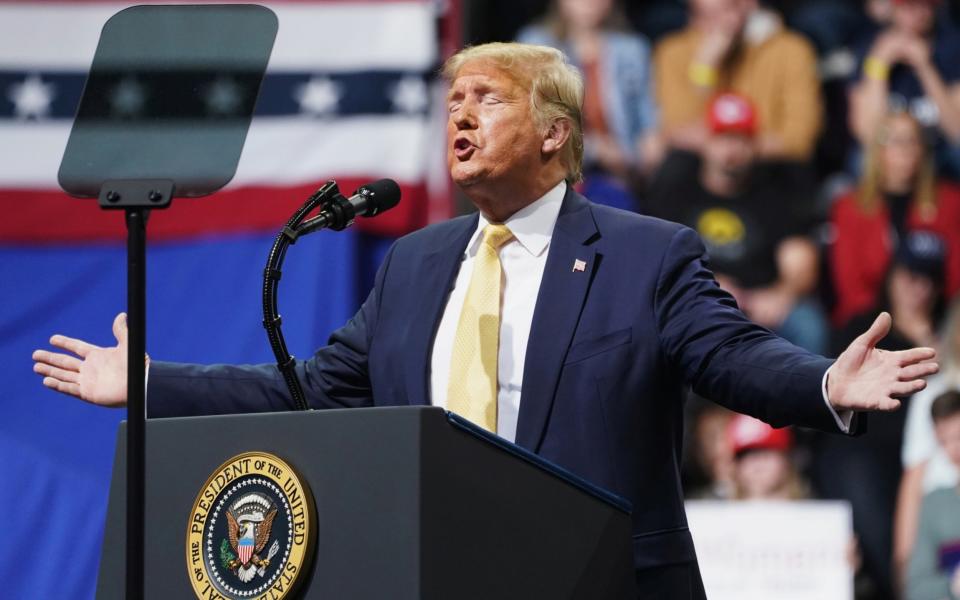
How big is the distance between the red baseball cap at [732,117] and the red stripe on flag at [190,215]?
1.20m

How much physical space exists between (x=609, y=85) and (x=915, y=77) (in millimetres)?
1210

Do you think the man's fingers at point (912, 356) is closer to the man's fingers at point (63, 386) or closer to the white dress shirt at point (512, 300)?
the white dress shirt at point (512, 300)

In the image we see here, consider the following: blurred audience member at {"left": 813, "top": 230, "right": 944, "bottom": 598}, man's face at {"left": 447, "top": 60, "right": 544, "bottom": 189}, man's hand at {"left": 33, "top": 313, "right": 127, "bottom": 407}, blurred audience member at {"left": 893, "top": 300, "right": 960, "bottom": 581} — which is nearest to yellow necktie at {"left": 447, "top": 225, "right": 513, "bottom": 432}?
man's face at {"left": 447, "top": 60, "right": 544, "bottom": 189}

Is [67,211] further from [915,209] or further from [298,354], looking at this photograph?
[915,209]

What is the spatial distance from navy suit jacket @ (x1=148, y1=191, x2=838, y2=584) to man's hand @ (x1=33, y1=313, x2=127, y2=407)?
0.40 feet

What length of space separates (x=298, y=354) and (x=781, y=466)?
1.82 metres

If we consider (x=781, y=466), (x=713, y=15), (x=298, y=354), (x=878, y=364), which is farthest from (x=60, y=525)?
(x=878, y=364)

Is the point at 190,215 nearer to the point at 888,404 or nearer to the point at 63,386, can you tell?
Result: the point at 63,386

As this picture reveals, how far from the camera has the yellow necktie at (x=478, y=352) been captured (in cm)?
222

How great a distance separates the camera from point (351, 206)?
2031mm

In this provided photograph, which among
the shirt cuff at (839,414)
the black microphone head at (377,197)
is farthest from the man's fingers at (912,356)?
the black microphone head at (377,197)

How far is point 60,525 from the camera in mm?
4969

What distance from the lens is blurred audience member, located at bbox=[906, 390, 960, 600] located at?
4.96 m

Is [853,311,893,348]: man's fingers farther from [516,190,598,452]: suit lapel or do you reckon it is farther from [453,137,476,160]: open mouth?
[453,137,476,160]: open mouth
